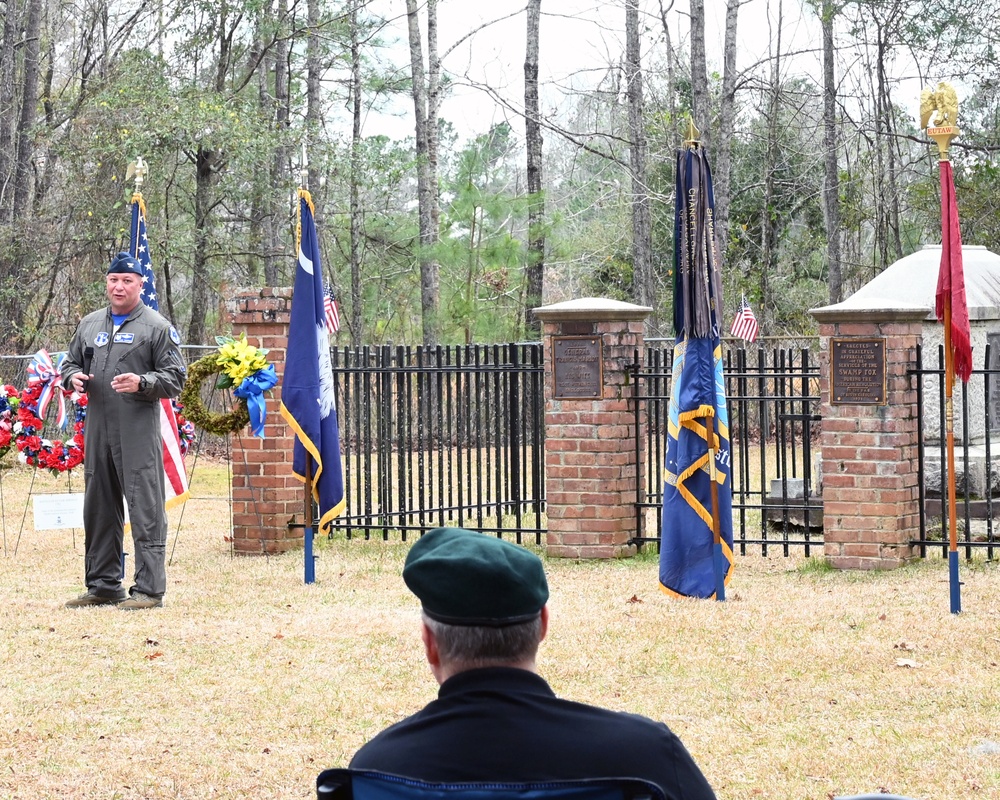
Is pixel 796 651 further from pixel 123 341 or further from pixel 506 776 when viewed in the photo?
pixel 506 776

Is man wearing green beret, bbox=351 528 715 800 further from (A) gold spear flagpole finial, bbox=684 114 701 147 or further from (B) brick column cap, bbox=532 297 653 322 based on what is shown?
(B) brick column cap, bbox=532 297 653 322

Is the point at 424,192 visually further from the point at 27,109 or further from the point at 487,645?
the point at 487,645

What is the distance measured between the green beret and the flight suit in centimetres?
607

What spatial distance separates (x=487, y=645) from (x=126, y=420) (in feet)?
20.7

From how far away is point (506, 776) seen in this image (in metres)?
1.97

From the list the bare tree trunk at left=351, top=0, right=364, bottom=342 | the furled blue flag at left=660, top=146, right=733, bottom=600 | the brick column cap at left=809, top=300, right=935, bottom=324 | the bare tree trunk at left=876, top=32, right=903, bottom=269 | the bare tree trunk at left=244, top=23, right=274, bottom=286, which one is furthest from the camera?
the bare tree trunk at left=351, top=0, right=364, bottom=342

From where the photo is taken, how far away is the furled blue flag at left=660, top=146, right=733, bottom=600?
7938 mm

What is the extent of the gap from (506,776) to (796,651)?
4.91 m

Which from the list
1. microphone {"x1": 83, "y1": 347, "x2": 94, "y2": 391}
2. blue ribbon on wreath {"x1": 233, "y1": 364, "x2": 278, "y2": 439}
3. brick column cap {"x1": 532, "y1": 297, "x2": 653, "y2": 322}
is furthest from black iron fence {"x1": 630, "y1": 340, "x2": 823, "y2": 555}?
microphone {"x1": 83, "y1": 347, "x2": 94, "y2": 391}

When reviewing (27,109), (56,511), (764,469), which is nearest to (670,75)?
(27,109)

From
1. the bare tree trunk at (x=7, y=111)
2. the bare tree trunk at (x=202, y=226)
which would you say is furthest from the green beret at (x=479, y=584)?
the bare tree trunk at (x=7, y=111)

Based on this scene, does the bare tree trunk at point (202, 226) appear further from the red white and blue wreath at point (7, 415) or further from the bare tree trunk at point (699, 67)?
the red white and blue wreath at point (7, 415)

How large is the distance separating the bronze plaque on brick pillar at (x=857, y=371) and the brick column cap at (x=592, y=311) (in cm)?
146

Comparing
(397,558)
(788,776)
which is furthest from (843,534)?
(788,776)
